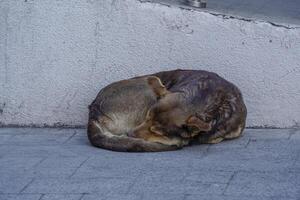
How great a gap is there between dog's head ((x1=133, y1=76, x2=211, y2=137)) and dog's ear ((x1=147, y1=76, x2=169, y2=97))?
0.27ft

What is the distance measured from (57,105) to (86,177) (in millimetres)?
1654

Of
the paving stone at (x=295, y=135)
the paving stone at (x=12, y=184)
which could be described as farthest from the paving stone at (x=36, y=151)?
the paving stone at (x=295, y=135)

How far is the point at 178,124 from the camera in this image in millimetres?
6668

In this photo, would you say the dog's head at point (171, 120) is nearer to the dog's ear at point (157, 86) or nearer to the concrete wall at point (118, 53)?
the dog's ear at point (157, 86)

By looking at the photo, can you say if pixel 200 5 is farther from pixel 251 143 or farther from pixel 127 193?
pixel 127 193

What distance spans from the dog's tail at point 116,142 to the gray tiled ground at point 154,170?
6 cm

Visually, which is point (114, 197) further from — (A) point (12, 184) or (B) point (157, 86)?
(B) point (157, 86)

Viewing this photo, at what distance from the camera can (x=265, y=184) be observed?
5.89m

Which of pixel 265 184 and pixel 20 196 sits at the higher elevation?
pixel 265 184

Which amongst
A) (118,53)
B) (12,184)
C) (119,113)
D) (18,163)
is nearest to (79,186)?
(12,184)

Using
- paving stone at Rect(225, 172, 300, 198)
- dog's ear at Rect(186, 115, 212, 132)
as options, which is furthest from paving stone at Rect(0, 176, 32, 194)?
paving stone at Rect(225, 172, 300, 198)

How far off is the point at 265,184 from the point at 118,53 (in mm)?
2225

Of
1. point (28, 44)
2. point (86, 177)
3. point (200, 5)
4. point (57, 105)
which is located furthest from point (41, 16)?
point (86, 177)

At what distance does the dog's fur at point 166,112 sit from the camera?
6.71m
